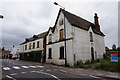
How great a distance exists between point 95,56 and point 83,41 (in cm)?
485

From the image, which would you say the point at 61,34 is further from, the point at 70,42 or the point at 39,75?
the point at 39,75

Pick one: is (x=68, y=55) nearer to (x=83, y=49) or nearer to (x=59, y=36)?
(x=83, y=49)

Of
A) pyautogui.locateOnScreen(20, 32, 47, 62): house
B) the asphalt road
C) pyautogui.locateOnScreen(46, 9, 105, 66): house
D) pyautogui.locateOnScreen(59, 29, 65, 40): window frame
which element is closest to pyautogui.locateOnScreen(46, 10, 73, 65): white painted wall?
pyautogui.locateOnScreen(46, 9, 105, 66): house

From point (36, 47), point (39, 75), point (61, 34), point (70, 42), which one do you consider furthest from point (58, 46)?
point (39, 75)

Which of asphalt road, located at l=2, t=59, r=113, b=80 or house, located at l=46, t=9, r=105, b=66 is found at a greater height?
house, located at l=46, t=9, r=105, b=66

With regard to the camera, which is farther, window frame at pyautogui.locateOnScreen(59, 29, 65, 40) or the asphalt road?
window frame at pyautogui.locateOnScreen(59, 29, 65, 40)

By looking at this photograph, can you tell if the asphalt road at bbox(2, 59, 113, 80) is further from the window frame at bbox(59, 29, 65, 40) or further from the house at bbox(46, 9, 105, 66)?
the window frame at bbox(59, 29, 65, 40)

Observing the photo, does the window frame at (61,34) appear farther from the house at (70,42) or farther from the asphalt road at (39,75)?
the asphalt road at (39,75)

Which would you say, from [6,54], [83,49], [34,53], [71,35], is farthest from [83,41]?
[6,54]

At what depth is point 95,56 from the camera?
66.1 ft

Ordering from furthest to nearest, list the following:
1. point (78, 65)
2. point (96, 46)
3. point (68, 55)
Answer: point (96, 46) → point (68, 55) → point (78, 65)

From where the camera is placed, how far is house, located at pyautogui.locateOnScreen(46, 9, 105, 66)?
16.4 meters

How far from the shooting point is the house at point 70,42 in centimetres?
1638

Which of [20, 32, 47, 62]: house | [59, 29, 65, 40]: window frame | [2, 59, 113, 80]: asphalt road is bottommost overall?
[2, 59, 113, 80]: asphalt road
